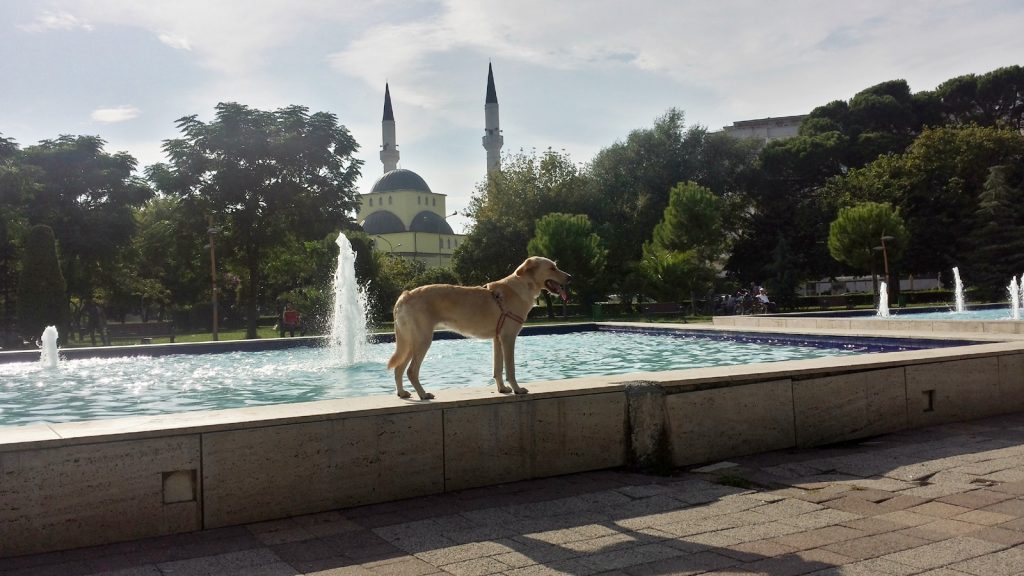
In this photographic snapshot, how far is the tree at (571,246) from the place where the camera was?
141 feet

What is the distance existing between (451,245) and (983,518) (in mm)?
115451

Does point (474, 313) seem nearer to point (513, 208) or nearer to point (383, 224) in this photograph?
point (513, 208)

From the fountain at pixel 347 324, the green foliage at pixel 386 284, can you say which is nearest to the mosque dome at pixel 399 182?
the green foliage at pixel 386 284

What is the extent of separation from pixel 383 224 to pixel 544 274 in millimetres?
107281

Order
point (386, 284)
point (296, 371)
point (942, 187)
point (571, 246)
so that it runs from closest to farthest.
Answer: point (296, 371) < point (571, 246) < point (386, 284) < point (942, 187)

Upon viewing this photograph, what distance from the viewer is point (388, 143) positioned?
4867 inches

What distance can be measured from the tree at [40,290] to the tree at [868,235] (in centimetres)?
4050

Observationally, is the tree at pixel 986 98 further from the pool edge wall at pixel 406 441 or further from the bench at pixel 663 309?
the pool edge wall at pixel 406 441

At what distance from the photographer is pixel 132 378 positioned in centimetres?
1487

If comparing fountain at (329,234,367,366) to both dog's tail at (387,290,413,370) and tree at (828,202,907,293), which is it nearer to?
dog's tail at (387,290,413,370)

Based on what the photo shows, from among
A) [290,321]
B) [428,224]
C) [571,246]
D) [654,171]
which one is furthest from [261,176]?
[428,224]

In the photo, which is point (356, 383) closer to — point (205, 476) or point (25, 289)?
point (205, 476)

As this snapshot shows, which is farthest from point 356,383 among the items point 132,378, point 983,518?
point 983,518

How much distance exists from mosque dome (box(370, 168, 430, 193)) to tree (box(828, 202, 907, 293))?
263ft
